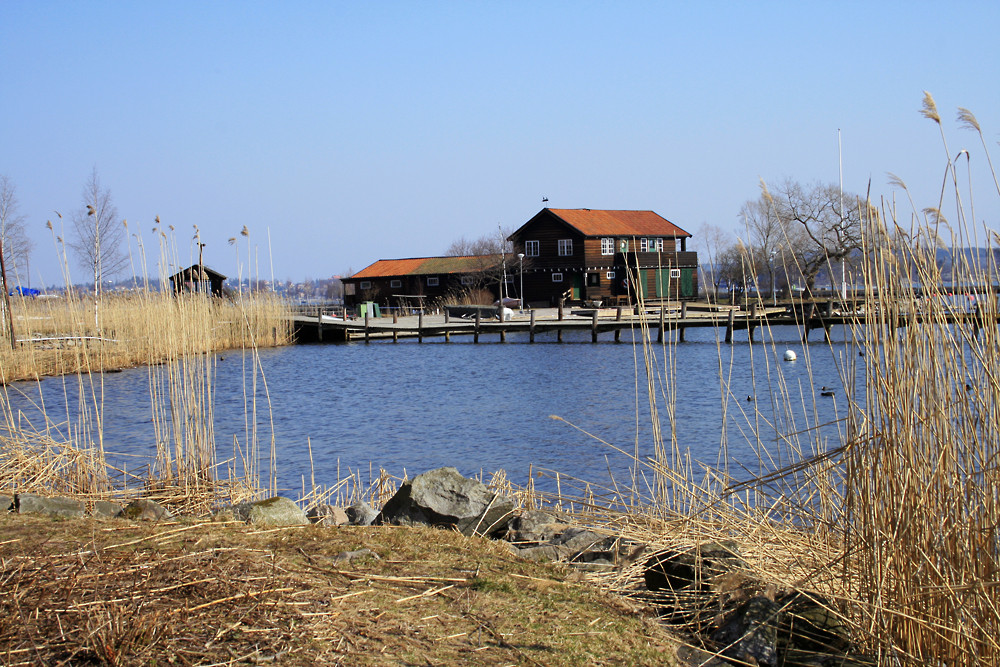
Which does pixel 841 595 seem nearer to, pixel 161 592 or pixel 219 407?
pixel 161 592

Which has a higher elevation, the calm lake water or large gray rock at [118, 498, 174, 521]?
large gray rock at [118, 498, 174, 521]

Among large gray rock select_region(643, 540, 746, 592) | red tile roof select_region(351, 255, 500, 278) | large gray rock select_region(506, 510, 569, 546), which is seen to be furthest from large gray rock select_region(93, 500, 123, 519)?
red tile roof select_region(351, 255, 500, 278)

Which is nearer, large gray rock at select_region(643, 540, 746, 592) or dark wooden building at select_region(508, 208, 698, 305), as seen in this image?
large gray rock at select_region(643, 540, 746, 592)

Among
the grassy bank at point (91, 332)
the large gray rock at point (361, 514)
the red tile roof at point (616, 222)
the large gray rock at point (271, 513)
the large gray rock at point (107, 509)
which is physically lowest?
the large gray rock at point (361, 514)

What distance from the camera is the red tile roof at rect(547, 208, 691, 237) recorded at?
169 ft

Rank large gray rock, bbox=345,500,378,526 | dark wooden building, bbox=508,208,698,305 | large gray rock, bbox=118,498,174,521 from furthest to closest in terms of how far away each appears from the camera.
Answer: dark wooden building, bbox=508,208,698,305 → large gray rock, bbox=345,500,378,526 → large gray rock, bbox=118,498,174,521

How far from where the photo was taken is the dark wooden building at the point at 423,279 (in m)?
55.1

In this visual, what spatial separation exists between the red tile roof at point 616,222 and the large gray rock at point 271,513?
4629 centimetres

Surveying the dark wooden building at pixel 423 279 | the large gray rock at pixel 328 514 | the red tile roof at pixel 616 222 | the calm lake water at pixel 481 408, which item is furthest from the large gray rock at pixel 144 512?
the dark wooden building at pixel 423 279

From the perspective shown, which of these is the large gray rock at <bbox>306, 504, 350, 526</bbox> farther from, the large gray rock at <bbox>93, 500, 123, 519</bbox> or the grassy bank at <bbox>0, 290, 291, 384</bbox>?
the grassy bank at <bbox>0, 290, 291, 384</bbox>

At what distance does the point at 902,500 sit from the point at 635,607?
52.6 inches

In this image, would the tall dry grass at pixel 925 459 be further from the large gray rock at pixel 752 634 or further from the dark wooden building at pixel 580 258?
the dark wooden building at pixel 580 258

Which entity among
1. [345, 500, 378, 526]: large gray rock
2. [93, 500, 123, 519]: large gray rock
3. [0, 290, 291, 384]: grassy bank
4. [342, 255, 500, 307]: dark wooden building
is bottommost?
[345, 500, 378, 526]: large gray rock

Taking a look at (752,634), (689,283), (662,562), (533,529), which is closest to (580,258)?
(689,283)
